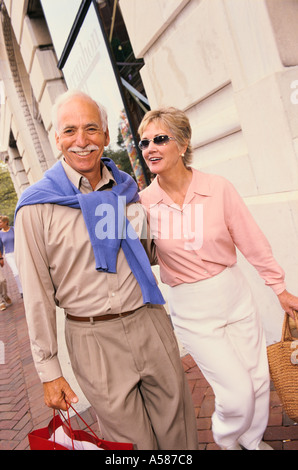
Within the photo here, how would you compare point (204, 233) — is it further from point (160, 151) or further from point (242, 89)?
point (242, 89)

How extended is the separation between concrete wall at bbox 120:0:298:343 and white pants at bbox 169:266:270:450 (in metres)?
1.14

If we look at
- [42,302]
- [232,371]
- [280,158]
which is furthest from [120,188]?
[280,158]

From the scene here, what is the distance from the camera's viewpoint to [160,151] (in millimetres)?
2172

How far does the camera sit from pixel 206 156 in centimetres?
411

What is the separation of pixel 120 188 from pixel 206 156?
88.5 inches

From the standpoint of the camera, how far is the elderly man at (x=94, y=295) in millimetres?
1811

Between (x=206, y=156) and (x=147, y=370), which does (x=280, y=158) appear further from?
(x=147, y=370)

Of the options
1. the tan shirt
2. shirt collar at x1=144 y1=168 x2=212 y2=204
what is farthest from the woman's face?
the tan shirt

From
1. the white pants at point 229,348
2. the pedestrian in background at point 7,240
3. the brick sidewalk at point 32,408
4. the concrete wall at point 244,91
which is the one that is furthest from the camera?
the pedestrian in background at point 7,240

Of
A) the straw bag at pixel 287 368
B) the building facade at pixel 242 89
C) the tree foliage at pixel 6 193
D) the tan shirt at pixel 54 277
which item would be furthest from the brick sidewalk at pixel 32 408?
the tree foliage at pixel 6 193

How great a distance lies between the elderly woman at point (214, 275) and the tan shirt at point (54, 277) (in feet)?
1.26

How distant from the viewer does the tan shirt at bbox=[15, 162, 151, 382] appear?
1800 millimetres

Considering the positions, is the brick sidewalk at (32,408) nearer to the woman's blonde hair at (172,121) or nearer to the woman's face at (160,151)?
the woman's face at (160,151)

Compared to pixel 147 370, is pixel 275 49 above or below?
above
